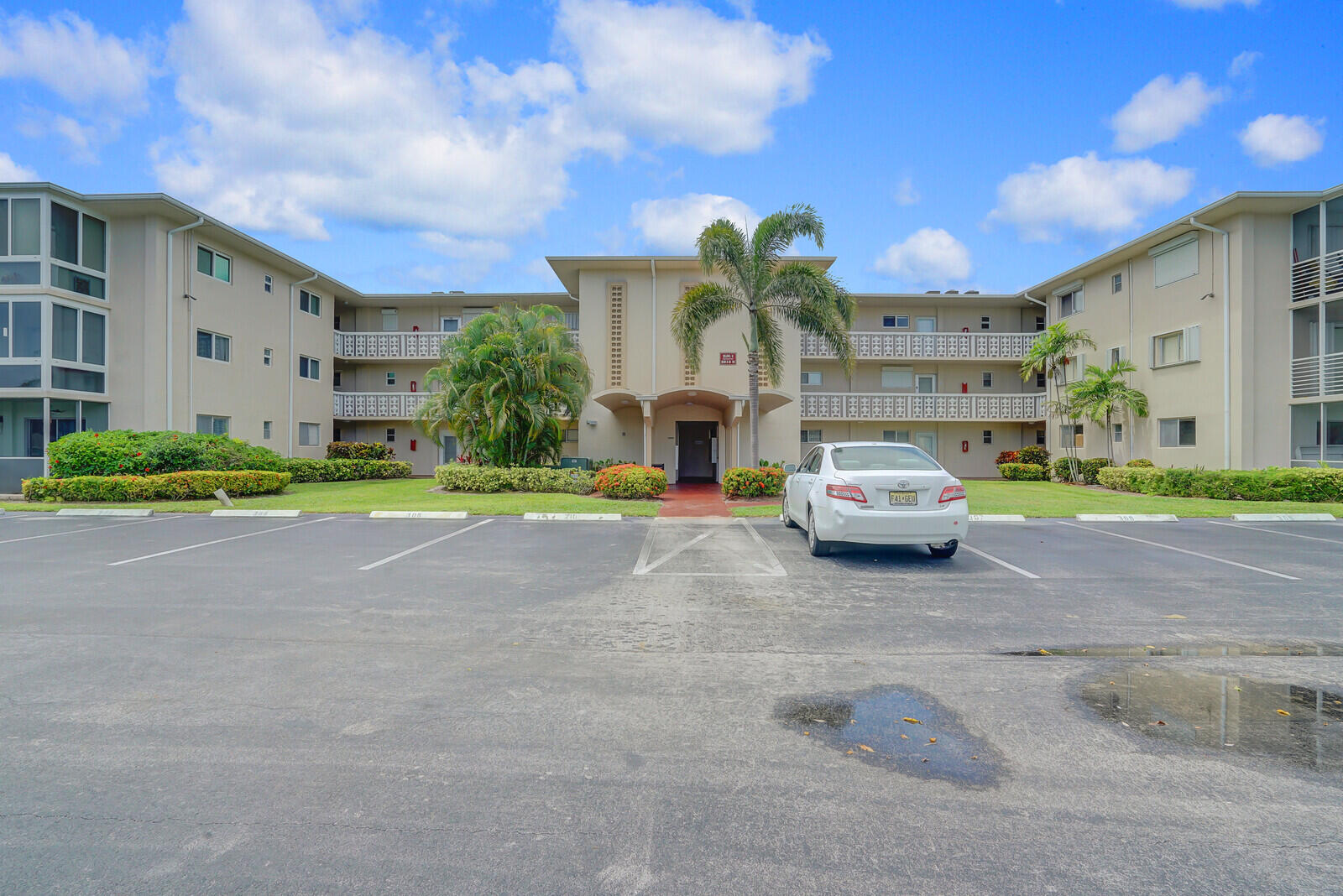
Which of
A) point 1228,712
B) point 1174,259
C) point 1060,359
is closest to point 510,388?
point 1228,712

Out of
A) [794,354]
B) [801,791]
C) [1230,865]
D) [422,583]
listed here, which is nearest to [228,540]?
[422,583]

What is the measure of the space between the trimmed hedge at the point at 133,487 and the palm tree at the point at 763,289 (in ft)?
41.5

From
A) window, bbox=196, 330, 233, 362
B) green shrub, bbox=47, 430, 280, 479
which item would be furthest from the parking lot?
window, bbox=196, 330, 233, 362

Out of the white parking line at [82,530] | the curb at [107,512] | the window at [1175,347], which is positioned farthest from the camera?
the window at [1175,347]

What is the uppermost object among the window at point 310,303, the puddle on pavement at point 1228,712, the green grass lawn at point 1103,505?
the window at point 310,303

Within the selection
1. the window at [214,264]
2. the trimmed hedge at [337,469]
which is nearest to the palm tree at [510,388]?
the trimmed hedge at [337,469]

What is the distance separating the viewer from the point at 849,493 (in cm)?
917

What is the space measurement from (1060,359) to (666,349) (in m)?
15.0

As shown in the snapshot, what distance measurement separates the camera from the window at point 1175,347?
22094mm

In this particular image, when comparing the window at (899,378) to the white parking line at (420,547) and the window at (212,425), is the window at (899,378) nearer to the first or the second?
the white parking line at (420,547)

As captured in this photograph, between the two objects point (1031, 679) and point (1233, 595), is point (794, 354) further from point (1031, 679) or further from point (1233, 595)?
point (1031, 679)

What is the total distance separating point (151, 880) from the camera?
269 centimetres

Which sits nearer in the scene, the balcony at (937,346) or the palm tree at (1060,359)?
the palm tree at (1060,359)

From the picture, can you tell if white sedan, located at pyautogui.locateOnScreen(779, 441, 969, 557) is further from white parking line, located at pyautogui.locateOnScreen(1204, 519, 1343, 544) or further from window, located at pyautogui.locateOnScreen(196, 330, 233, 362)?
window, located at pyautogui.locateOnScreen(196, 330, 233, 362)
